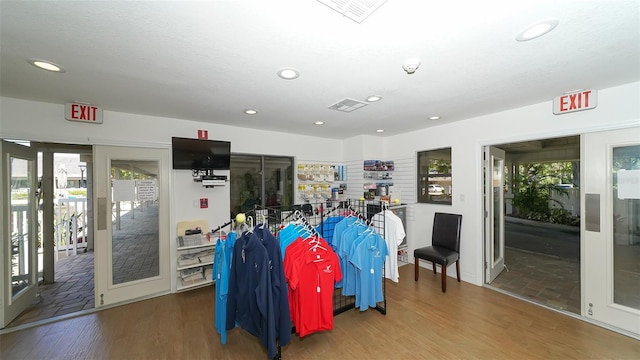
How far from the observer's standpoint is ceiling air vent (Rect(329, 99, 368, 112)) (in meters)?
2.90

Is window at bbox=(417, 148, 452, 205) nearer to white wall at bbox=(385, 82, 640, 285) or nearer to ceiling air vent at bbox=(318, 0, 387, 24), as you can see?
white wall at bbox=(385, 82, 640, 285)

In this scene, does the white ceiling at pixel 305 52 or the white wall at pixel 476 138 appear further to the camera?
the white wall at pixel 476 138

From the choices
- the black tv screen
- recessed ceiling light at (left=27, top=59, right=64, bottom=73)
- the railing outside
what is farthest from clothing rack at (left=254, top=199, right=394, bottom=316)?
the railing outside

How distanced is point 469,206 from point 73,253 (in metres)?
8.22

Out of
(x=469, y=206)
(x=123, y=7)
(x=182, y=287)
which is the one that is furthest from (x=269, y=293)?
(x=469, y=206)

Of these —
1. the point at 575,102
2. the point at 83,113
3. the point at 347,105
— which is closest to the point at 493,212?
the point at 575,102

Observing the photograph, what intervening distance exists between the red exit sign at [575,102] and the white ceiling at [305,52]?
0.46 ft

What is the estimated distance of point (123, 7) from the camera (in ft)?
4.38

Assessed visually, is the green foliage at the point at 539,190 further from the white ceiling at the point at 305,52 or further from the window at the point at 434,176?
the white ceiling at the point at 305,52

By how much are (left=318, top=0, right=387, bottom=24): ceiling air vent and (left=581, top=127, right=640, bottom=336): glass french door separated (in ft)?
10.3

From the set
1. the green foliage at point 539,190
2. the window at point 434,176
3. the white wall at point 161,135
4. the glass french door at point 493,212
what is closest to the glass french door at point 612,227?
the glass french door at point 493,212

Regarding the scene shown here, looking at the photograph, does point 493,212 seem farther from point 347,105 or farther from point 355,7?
point 355,7

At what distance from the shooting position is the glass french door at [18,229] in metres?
2.72

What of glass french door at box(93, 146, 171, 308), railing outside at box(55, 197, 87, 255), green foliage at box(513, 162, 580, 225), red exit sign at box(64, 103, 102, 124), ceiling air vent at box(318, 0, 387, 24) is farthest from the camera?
green foliage at box(513, 162, 580, 225)
